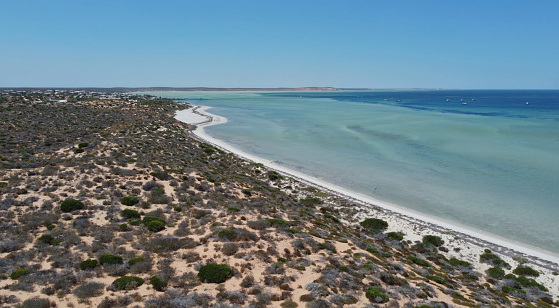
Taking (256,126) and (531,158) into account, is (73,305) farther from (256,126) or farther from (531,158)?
(256,126)

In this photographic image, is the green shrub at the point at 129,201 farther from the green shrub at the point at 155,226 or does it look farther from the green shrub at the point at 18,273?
the green shrub at the point at 18,273

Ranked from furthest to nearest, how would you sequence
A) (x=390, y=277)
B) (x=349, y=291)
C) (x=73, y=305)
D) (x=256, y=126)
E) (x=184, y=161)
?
(x=256, y=126), (x=184, y=161), (x=390, y=277), (x=349, y=291), (x=73, y=305)

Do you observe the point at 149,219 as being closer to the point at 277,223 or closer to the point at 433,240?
the point at 277,223

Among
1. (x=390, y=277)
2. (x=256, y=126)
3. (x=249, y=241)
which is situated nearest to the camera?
(x=390, y=277)

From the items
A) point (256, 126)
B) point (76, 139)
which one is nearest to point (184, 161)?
point (76, 139)

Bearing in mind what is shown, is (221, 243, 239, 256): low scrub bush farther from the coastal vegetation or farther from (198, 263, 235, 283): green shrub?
(198, 263, 235, 283): green shrub

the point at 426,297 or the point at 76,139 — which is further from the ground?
the point at 76,139

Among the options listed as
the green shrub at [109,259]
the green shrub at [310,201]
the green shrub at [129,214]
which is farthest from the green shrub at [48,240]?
the green shrub at [310,201]

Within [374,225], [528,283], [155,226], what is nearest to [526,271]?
[528,283]
